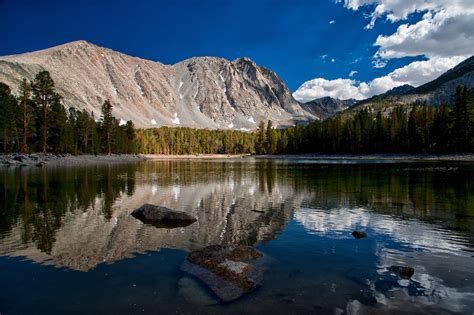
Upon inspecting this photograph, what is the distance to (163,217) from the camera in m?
20.7

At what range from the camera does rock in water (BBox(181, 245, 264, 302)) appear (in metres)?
10.4

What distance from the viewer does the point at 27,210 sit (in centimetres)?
2244

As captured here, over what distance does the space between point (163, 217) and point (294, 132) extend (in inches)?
7128

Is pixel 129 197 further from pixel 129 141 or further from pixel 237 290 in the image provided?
pixel 129 141

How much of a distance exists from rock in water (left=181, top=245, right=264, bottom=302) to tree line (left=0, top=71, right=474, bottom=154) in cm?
7860

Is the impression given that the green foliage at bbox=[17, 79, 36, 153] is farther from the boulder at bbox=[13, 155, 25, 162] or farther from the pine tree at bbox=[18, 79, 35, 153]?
the boulder at bbox=[13, 155, 25, 162]

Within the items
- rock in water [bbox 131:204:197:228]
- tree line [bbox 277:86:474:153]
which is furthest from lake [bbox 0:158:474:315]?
tree line [bbox 277:86:474:153]

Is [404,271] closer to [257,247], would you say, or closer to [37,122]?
[257,247]

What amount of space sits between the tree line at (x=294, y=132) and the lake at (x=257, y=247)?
65280 mm

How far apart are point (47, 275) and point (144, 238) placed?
544 cm

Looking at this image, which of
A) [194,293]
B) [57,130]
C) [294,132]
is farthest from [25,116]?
[294,132]

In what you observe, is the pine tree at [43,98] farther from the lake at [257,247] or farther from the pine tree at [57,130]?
the lake at [257,247]

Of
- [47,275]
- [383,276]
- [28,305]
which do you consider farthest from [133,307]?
[383,276]

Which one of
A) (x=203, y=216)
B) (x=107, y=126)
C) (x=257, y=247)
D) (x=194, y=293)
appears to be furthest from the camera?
(x=107, y=126)
